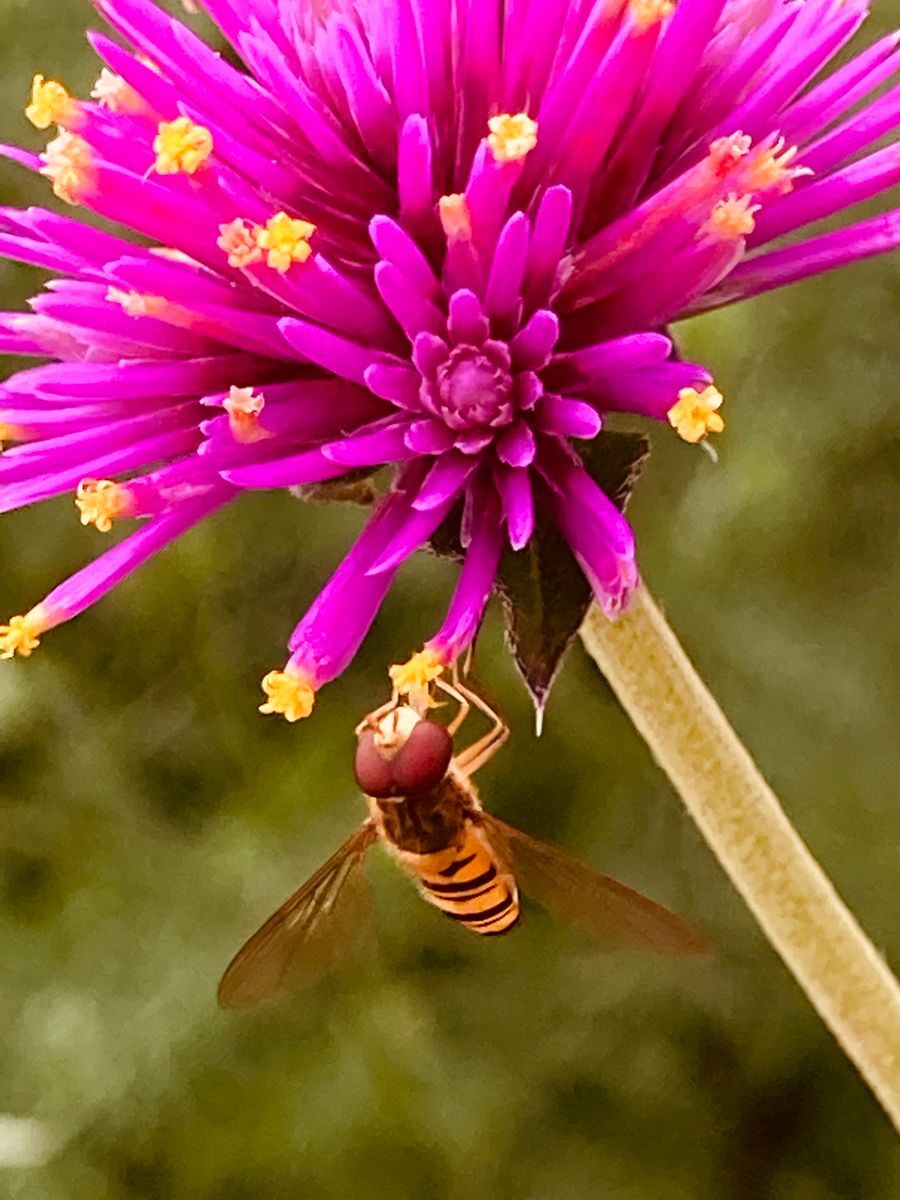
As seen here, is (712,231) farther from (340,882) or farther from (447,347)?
(340,882)

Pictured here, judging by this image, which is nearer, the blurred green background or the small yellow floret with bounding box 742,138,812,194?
the small yellow floret with bounding box 742,138,812,194

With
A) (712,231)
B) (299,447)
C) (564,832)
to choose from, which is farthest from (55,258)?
(564,832)

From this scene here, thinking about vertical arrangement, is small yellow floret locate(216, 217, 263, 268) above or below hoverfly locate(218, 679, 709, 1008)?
above

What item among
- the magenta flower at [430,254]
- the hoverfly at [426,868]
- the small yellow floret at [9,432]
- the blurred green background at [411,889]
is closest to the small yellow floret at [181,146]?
the magenta flower at [430,254]

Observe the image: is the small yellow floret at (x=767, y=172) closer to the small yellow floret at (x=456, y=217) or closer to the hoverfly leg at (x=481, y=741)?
the small yellow floret at (x=456, y=217)

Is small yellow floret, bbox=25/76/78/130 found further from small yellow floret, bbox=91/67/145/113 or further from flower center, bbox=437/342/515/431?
flower center, bbox=437/342/515/431

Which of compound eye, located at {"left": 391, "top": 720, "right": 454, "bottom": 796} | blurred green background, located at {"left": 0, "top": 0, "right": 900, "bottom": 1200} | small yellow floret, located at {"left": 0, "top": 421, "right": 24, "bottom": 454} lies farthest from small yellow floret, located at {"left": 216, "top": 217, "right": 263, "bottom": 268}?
blurred green background, located at {"left": 0, "top": 0, "right": 900, "bottom": 1200}
